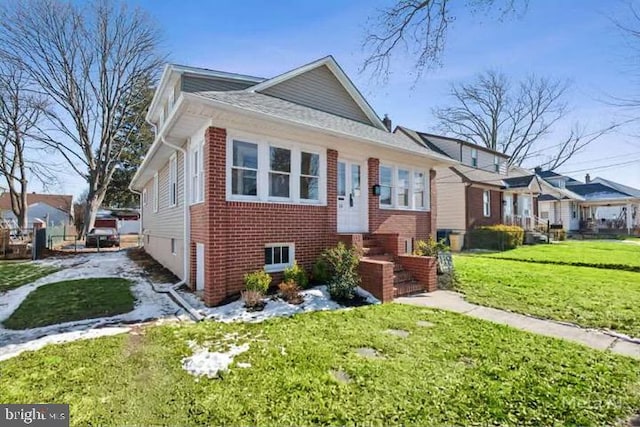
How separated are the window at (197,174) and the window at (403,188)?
5.31 m

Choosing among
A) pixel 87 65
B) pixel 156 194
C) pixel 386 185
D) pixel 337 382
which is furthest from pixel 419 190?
pixel 87 65

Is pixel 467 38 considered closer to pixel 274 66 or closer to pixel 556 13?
pixel 556 13

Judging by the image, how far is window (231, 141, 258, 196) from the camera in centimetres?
691

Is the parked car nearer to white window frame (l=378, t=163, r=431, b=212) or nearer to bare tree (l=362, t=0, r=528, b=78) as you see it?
white window frame (l=378, t=163, r=431, b=212)

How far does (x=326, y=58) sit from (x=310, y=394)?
32.6 ft

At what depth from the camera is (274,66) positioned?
11109mm

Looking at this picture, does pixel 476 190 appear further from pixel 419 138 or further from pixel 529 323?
pixel 529 323

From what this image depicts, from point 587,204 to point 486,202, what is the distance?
19.7 meters

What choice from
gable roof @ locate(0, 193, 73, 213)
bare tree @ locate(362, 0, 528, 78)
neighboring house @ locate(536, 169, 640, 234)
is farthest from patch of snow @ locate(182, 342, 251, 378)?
gable roof @ locate(0, 193, 73, 213)

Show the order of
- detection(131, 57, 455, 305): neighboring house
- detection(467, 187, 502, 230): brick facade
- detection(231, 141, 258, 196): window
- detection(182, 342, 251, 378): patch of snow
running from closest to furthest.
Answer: detection(182, 342, 251, 378): patch of snow
detection(131, 57, 455, 305): neighboring house
detection(231, 141, 258, 196): window
detection(467, 187, 502, 230): brick facade

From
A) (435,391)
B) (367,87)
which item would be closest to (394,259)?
(367,87)

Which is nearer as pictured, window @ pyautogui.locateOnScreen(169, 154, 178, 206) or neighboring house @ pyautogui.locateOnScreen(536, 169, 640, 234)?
window @ pyautogui.locateOnScreen(169, 154, 178, 206)

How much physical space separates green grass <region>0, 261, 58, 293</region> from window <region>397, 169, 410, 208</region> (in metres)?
11.0

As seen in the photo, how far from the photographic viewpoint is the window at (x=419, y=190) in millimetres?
11172
